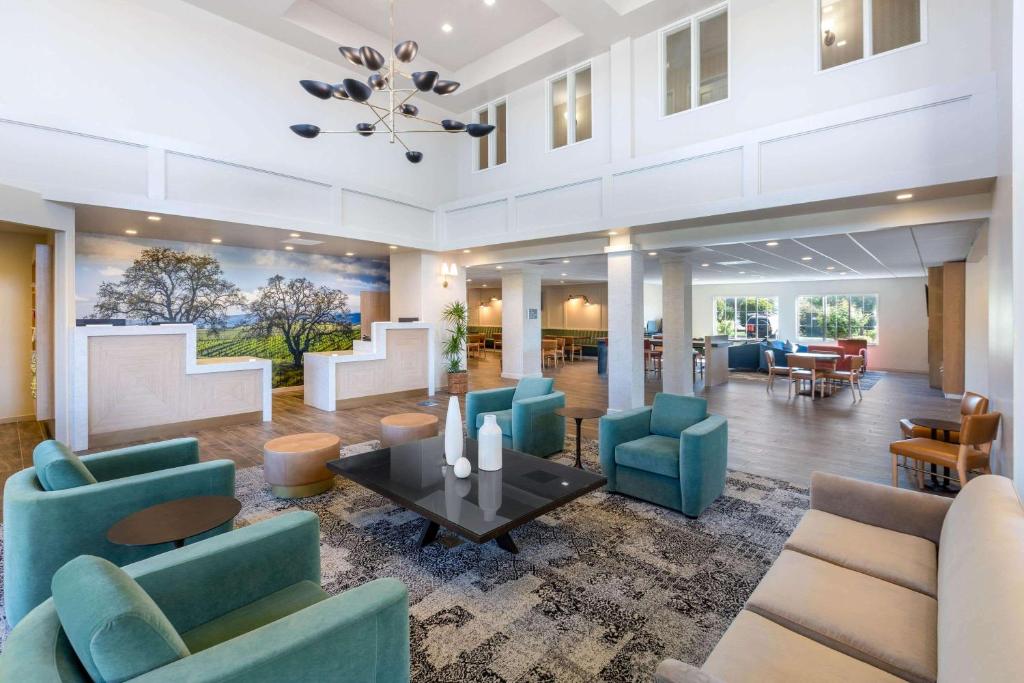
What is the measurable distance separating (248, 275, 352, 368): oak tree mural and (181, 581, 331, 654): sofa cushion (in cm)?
761

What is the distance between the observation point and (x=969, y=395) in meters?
4.14

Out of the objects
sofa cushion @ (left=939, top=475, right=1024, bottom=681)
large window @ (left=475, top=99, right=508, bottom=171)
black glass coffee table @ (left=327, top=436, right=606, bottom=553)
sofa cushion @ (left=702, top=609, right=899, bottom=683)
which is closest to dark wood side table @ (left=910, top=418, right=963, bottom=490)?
sofa cushion @ (left=939, top=475, right=1024, bottom=681)

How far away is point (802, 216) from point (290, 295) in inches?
328

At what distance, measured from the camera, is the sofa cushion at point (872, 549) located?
6.18ft

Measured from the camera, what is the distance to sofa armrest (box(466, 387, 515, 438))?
16.4 feet

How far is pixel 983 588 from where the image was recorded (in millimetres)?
1255

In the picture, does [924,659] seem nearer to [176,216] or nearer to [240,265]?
[176,216]

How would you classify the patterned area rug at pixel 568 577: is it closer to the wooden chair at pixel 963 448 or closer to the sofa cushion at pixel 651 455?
the sofa cushion at pixel 651 455

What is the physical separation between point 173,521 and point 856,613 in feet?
9.26

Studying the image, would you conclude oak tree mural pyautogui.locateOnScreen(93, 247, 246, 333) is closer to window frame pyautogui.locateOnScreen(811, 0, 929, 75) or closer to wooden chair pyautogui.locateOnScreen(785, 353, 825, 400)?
window frame pyautogui.locateOnScreen(811, 0, 929, 75)

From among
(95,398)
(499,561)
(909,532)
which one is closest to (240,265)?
(95,398)

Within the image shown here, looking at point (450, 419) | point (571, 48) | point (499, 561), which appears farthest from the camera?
point (571, 48)

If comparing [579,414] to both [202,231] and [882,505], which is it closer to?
[882,505]

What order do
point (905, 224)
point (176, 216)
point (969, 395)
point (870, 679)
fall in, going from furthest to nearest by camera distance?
point (176, 216), point (905, 224), point (969, 395), point (870, 679)
